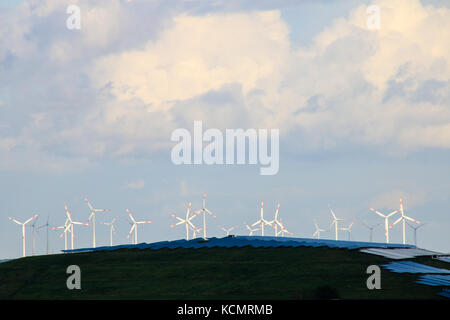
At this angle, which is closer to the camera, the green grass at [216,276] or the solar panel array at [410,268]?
the green grass at [216,276]

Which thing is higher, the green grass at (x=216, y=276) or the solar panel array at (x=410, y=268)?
the solar panel array at (x=410, y=268)

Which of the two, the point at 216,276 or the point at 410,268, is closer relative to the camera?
the point at 410,268

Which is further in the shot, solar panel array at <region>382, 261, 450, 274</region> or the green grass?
solar panel array at <region>382, 261, 450, 274</region>

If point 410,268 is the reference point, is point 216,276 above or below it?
below

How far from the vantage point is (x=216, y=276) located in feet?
561

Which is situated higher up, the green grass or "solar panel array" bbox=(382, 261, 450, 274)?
"solar panel array" bbox=(382, 261, 450, 274)

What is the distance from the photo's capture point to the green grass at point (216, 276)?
509 ft

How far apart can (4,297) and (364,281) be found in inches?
3011

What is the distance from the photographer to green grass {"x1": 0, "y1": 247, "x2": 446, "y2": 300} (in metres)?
155
